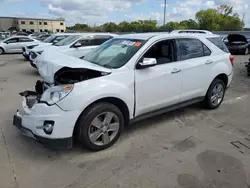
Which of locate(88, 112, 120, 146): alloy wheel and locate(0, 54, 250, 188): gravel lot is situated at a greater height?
locate(88, 112, 120, 146): alloy wheel

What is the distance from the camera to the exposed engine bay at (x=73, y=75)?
320cm

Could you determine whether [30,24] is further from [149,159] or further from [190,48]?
[149,159]

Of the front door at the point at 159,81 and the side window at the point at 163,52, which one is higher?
the side window at the point at 163,52

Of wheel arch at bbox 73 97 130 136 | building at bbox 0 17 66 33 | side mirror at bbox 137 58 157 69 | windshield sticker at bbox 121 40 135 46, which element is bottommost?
wheel arch at bbox 73 97 130 136

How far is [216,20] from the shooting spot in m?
61.9

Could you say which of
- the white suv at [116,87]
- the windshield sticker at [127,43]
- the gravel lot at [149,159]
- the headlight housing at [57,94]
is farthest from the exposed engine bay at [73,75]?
the gravel lot at [149,159]

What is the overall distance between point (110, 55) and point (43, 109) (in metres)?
1.52

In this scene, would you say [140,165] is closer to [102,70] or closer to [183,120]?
[102,70]

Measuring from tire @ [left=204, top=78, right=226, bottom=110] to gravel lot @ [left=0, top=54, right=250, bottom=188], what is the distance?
43 cm

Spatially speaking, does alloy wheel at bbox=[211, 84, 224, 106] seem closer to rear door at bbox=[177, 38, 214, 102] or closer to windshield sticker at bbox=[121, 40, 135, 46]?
rear door at bbox=[177, 38, 214, 102]

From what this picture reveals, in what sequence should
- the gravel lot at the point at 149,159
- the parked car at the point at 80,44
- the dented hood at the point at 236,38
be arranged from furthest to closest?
the dented hood at the point at 236,38 < the parked car at the point at 80,44 < the gravel lot at the point at 149,159

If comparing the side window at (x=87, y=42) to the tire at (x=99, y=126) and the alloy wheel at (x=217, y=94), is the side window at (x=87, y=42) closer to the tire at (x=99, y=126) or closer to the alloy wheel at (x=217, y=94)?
the alloy wheel at (x=217, y=94)

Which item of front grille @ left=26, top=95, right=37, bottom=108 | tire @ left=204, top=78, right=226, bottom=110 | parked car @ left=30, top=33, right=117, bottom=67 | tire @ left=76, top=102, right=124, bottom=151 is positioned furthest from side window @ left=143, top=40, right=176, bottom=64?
parked car @ left=30, top=33, right=117, bottom=67

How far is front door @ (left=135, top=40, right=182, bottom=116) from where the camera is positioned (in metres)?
3.54
